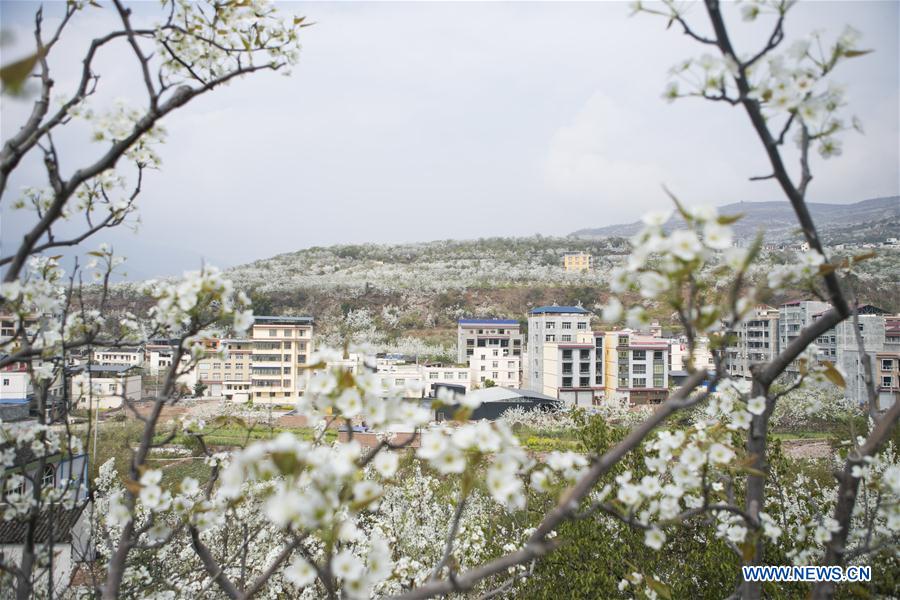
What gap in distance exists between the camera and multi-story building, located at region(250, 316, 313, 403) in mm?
30719

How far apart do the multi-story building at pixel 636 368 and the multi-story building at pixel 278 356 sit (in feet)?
51.6

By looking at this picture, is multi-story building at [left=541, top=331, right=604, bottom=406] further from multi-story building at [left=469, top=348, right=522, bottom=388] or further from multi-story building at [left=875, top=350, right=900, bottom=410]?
multi-story building at [left=875, top=350, right=900, bottom=410]

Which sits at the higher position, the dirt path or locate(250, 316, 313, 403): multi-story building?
locate(250, 316, 313, 403): multi-story building

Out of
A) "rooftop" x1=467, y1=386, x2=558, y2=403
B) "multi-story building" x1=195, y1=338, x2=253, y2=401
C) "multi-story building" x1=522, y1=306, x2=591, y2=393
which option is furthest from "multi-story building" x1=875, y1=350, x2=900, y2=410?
"multi-story building" x1=195, y1=338, x2=253, y2=401

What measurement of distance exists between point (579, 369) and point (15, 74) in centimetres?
2958

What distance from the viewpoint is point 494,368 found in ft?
106

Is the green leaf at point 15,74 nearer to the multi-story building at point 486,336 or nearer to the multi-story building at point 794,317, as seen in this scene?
the multi-story building at point 794,317

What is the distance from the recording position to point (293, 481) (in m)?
1.02

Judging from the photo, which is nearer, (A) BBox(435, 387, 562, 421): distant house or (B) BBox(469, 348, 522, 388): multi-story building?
(A) BBox(435, 387, 562, 421): distant house

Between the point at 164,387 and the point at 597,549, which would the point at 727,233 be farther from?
the point at 597,549

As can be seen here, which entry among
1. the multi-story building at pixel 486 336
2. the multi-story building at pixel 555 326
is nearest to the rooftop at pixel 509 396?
the multi-story building at pixel 555 326

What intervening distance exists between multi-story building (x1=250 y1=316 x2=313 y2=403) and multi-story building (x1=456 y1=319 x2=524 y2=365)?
34.7ft

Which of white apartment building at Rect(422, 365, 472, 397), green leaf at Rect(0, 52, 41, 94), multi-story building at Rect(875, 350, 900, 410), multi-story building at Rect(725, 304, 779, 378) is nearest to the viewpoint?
green leaf at Rect(0, 52, 41, 94)

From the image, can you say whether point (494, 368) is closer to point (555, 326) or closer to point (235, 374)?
point (555, 326)
